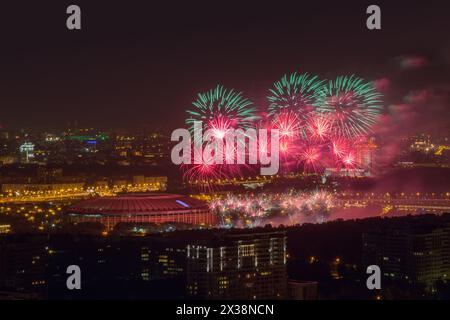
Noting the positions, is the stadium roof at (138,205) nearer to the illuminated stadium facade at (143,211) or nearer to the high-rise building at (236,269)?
the illuminated stadium facade at (143,211)

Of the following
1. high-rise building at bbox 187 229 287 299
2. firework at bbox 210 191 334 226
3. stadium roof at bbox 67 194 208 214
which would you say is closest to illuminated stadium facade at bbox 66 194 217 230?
stadium roof at bbox 67 194 208 214

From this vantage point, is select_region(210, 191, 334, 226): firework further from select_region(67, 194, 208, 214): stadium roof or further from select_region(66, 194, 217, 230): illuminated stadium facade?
select_region(67, 194, 208, 214): stadium roof

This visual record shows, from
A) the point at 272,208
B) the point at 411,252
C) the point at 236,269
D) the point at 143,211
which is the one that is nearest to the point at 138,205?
the point at 143,211

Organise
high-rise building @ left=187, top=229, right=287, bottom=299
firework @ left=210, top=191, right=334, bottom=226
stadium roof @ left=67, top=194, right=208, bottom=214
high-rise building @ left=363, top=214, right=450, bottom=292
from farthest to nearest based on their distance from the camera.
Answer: firework @ left=210, top=191, right=334, bottom=226
stadium roof @ left=67, top=194, right=208, bottom=214
high-rise building @ left=363, top=214, right=450, bottom=292
high-rise building @ left=187, top=229, right=287, bottom=299

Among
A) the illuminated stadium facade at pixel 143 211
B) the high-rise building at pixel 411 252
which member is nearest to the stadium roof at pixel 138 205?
the illuminated stadium facade at pixel 143 211

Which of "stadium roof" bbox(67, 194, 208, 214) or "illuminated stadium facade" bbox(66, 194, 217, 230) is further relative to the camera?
"stadium roof" bbox(67, 194, 208, 214)

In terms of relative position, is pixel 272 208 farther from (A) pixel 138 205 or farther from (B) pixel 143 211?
(B) pixel 143 211
